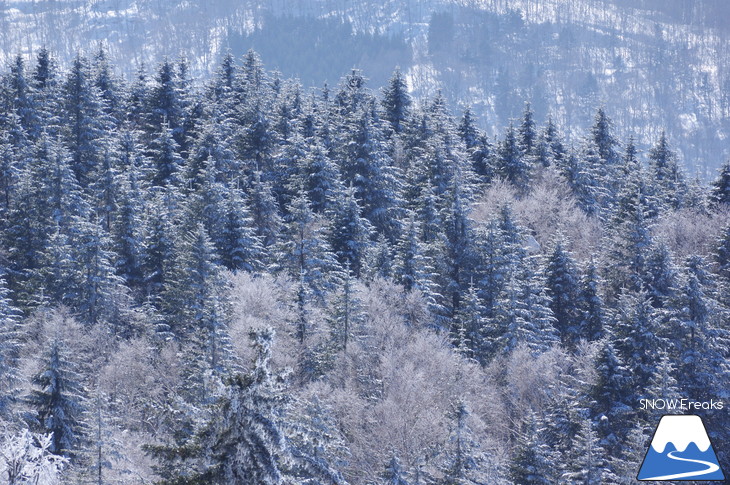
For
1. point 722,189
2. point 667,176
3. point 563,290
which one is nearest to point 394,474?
Answer: point 563,290

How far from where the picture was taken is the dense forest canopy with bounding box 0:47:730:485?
37281mm

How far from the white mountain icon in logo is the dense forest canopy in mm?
8303

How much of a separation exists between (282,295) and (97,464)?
23419 millimetres

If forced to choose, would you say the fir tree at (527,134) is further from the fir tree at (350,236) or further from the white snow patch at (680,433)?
the white snow patch at (680,433)

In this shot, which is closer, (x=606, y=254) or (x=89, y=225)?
(x=89, y=225)

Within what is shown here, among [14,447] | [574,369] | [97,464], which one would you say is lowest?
[574,369]

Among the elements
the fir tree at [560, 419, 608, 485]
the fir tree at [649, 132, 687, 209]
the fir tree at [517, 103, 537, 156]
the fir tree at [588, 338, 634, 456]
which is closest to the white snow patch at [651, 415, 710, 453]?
the fir tree at [560, 419, 608, 485]

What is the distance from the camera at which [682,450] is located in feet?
84.8

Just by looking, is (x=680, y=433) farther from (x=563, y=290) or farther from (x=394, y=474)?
(x=563, y=290)

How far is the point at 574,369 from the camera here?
49656 mm

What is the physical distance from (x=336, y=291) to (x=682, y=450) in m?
29.1

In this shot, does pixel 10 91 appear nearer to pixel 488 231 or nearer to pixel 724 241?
pixel 488 231

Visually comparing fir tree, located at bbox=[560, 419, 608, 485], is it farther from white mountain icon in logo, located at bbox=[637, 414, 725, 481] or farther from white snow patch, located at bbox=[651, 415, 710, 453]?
white snow patch, located at bbox=[651, 415, 710, 453]

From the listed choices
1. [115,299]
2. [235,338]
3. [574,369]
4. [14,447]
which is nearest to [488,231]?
[574,369]
